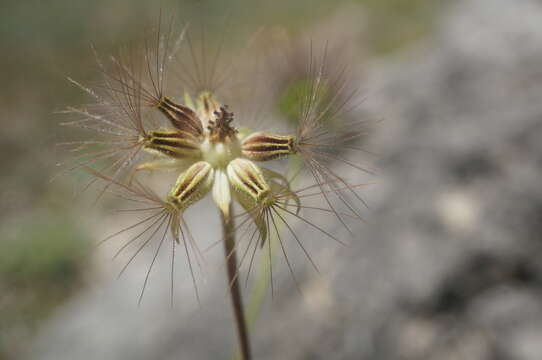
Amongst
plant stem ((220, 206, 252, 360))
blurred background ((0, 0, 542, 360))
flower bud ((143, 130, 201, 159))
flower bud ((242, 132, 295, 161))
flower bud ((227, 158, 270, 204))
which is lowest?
plant stem ((220, 206, 252, 360))

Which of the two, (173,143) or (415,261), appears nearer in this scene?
(173,143)

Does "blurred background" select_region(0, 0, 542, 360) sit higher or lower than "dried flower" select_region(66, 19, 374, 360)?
higher

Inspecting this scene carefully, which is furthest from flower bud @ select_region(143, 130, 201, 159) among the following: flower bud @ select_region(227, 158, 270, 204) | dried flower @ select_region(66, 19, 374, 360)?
flower bud @ select_region(227, 158, 270, 204)

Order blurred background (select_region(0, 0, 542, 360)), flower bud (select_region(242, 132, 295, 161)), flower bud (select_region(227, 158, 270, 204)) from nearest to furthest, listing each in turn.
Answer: flower bud (select_region(227, 158, 270, 204)) < flower bud (select_region(242, 132, 295, 161)) < blurred background (select_region(0, 0, 542, 360))

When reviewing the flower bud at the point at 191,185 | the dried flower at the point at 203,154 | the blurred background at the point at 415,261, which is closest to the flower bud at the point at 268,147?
the dried flower at the point at 203,154

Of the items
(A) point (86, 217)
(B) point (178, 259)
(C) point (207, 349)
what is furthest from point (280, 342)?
(A) point (86, 217)

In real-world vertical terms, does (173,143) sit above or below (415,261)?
below

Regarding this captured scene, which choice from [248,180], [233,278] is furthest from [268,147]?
[233,278]

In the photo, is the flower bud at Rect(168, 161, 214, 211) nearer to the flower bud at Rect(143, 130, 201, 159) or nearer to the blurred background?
the flower bud at Rect(143, 130, 201, 159)

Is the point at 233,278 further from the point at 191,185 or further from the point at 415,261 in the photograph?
the point at 415,261

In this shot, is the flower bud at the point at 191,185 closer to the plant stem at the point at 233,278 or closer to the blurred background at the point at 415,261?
the plant stem at the point at 233,278
